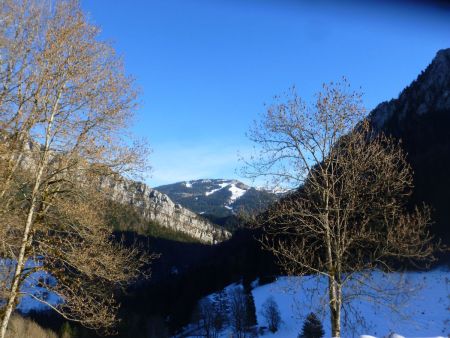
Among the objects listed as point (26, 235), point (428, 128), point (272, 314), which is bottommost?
point (272, 314)

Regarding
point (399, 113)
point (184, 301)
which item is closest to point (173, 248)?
point (184, 301)

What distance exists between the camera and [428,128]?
2440 inches

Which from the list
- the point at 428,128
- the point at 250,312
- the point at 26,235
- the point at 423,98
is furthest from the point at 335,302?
the point at 423,98

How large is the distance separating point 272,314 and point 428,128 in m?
38.0

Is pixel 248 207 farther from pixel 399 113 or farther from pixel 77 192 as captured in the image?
pixel 399 113

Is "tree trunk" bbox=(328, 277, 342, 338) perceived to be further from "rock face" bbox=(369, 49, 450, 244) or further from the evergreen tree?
the evergreen tree

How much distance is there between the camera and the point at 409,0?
23.7ft

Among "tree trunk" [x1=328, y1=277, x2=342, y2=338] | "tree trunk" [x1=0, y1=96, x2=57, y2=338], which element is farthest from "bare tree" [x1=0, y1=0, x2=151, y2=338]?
"tree trunk" [x1=328, y1=277, x2=342, y2=338]

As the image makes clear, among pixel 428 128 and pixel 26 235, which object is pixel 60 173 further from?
pixel 428 128

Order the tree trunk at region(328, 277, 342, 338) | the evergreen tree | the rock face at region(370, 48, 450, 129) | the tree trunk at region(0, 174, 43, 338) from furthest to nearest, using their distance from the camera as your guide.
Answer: the rock face at region(370, 48, 450, 129)
the evergreen tree
the tree trunk at region(328, 277, 342, 338)
the tree trunk at region(0, 174, 43, 338)

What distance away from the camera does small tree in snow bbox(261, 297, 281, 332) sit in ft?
149

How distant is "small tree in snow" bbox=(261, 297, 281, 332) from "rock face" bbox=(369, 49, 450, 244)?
19542mm

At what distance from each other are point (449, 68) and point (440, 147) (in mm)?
19638

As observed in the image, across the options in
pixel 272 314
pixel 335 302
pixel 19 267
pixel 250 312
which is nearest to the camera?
pixel 19 267
